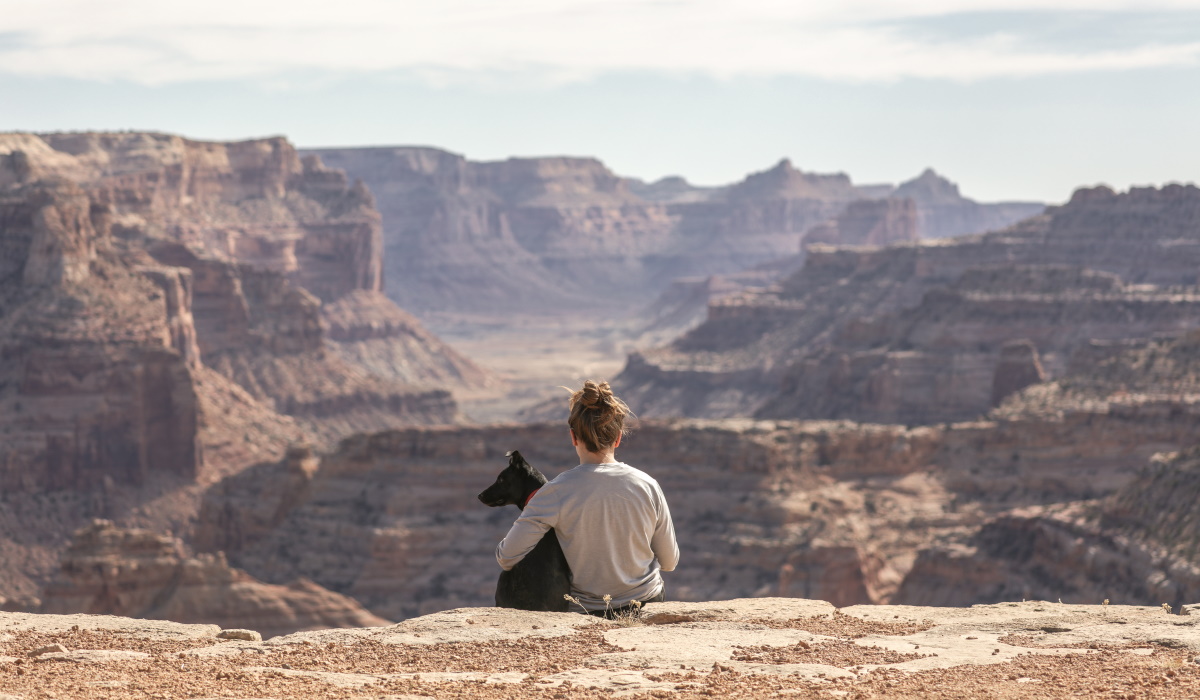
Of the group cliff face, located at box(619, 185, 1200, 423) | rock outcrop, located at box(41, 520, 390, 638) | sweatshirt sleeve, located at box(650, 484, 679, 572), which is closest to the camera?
sweatshirt sleeve, located at box(650, 484, 679, 572)

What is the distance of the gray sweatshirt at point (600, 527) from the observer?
17.8 metres

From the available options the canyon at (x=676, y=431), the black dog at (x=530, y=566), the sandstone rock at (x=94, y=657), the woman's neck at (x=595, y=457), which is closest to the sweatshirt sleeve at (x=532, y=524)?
the black dog at (x=530, y=566)

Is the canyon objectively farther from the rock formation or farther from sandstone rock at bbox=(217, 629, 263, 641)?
sandstone rock at bbox=(217, 629, 263, 641)

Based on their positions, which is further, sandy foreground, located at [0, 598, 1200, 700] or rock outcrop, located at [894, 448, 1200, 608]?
rock outcrop, located at [894, 448, 1200, 608]

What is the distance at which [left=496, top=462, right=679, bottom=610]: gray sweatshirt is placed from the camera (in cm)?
1775

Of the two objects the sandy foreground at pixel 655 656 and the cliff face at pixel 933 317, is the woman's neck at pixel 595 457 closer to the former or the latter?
the sandy foreground at pixel 655 656

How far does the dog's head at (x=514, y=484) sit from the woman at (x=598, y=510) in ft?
1.54

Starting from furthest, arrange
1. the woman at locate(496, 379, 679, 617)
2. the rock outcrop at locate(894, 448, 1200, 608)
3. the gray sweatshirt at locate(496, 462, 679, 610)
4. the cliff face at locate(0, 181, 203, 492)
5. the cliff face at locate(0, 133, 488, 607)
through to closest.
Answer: the cliff face at locate(0, 181, 203, 492) → the cliff face at locate(0, 133, 488, 607) → the rock outcrop at locate(894, 448, 1200, 608) → the gray sweatshirt at locate(496, 462, 679, 610) → the woman at locate(496, 379, 679, 617)

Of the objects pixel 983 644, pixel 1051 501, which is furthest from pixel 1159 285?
pixel 983 644


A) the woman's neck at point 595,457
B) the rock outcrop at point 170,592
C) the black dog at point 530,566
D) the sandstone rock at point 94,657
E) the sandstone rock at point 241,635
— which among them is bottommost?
the rock outcrop at point 170,592

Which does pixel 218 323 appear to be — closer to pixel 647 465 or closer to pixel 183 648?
pixel 647 465

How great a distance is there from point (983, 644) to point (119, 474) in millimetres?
100291

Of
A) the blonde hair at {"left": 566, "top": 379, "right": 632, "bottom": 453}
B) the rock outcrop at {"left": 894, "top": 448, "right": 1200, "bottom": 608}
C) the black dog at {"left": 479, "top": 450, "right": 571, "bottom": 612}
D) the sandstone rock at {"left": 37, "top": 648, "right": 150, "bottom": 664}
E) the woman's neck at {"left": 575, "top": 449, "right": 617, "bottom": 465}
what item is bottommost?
the rock outcrop at {"left": 894, "top": 448, "right": 1200, "bottom": 608}

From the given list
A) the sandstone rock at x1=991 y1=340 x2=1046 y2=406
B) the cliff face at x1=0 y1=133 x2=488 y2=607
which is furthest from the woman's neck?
the sandstone rock at x1=991 y1=340 x2=1046 y2=406
